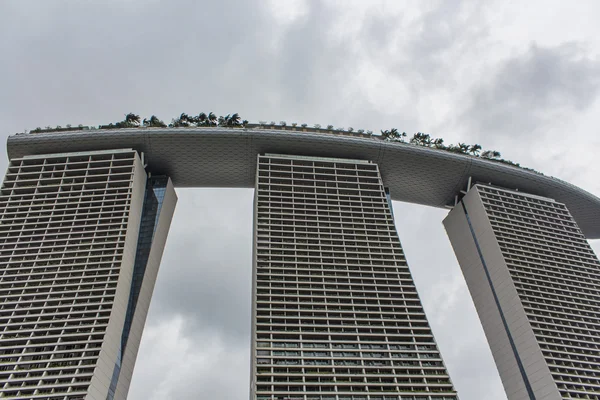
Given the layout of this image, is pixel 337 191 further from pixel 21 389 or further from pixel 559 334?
pixel 21 389

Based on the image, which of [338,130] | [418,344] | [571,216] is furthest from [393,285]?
[571,216]

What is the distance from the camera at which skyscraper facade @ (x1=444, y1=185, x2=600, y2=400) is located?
183 ft

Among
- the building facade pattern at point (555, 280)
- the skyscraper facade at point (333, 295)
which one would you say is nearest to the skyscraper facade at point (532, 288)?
the building facade pattern at point (555, 280)

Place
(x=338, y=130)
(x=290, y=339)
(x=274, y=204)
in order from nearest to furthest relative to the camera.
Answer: (x=290, y=339) → (x=274, y=204) → (x=338, y=130)

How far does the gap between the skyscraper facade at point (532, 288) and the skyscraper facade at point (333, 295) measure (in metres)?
11.8

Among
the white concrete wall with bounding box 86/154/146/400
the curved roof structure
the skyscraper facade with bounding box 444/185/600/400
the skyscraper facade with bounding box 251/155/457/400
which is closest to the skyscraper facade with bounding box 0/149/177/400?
the white concrete wall with bounding box 86/154/146/400

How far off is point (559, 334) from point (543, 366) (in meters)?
5.30

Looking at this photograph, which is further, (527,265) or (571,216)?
(571,216)

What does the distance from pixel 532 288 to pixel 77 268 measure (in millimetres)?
47436

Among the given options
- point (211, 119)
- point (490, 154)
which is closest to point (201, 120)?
point (211, 119)

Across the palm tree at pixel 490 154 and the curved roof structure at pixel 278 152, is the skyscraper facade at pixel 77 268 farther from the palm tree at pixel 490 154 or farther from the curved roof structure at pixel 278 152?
the palm tree at pixel 490 154

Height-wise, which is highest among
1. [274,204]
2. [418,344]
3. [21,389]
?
[274,204]

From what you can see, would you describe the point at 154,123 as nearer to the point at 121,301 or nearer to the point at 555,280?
the point at 121,301

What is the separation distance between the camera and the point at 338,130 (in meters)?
70.6
